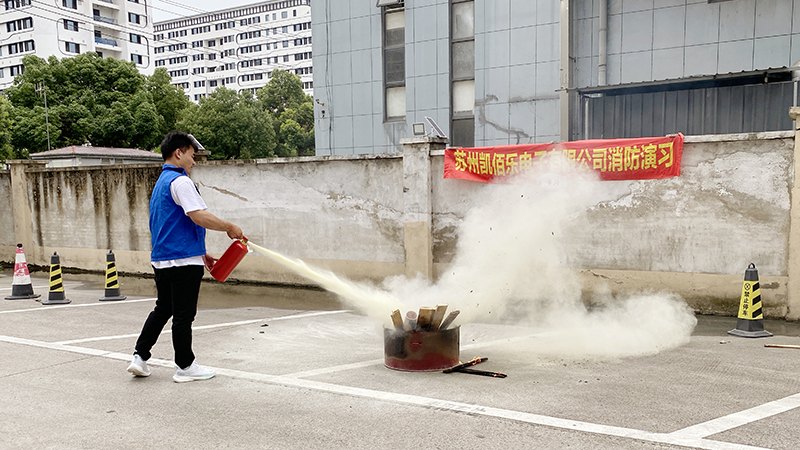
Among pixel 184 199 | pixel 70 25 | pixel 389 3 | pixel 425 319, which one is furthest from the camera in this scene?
pixel 70 25

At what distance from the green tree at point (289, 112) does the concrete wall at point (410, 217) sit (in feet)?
105

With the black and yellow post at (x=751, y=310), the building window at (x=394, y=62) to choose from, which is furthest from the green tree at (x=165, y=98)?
the black and yellow post at (x=751, y=310)

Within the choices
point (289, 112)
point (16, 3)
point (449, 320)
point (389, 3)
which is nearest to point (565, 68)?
point (389, 3)

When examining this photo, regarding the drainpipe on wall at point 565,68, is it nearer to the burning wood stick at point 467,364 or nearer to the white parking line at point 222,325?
the white parking line at point 222,325

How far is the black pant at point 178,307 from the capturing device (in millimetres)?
5004

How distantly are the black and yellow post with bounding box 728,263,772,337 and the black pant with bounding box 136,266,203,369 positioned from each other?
5.80 metres

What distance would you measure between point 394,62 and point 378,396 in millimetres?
Answer: 13535

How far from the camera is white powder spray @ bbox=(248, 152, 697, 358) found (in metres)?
6.25

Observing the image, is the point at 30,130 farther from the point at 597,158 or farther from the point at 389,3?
the point at 597,158

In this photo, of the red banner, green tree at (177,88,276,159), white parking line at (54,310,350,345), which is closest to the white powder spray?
the red banner

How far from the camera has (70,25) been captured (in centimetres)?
6262

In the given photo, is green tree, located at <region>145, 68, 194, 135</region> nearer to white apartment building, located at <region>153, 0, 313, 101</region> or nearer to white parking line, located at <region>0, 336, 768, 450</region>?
white parking line, located at <region>0, 336, 768, 450</region>

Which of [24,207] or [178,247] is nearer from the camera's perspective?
[178,247]

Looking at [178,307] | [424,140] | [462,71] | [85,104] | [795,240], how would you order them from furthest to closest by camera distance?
[85,104] < [462,71] < [424,140] < [795,240] < [178,307]
